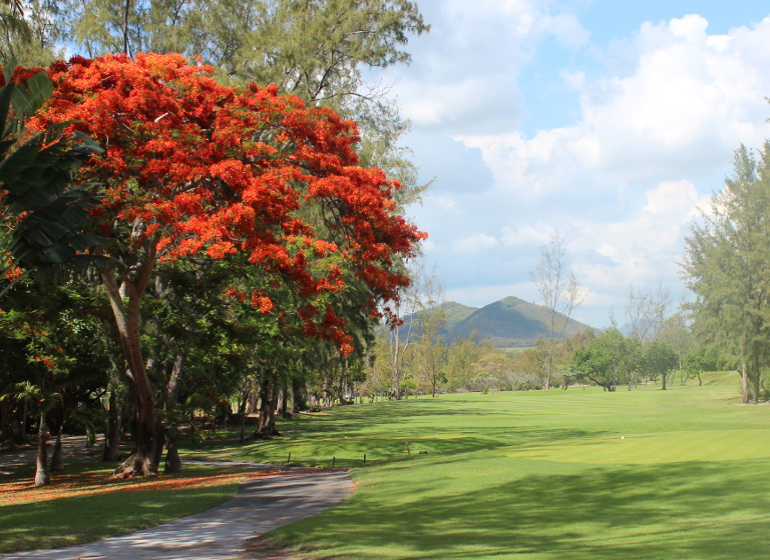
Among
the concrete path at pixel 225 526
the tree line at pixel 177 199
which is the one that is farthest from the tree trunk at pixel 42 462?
the concrete path at pixel 225 526

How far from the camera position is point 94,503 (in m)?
12.8

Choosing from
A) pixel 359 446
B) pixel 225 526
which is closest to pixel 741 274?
pixel 359 446

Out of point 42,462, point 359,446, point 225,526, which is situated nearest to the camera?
point 225,526

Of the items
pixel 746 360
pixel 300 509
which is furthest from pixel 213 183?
pixel 746 360

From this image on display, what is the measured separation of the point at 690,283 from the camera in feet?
198

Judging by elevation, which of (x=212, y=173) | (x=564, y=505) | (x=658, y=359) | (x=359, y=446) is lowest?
(x=359, y=446)

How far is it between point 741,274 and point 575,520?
5303 centimetres

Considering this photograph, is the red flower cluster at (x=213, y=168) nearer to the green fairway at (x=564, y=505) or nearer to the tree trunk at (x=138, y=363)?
the tree trunk at (x=138, y=363)

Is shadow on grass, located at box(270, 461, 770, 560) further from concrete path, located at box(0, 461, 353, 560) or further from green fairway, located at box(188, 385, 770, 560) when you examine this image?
concrete path, located at box(0, 461, 353, 560)

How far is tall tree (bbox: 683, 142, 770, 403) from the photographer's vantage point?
53438 millimetres

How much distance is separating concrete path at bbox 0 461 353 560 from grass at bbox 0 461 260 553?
1.31ft

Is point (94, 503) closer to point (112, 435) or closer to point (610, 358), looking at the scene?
point (112, 435)

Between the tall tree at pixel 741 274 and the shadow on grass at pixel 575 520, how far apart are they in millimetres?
45833

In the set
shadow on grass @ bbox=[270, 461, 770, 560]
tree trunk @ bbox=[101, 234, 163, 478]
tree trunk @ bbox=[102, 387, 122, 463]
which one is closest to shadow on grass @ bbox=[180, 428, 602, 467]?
tree trunk @ bbox=[102, 387, 122, 463]
